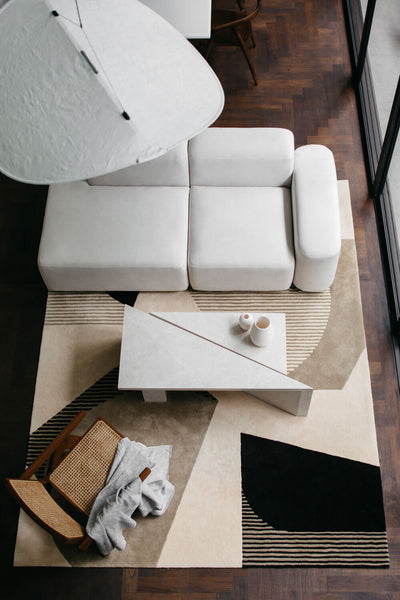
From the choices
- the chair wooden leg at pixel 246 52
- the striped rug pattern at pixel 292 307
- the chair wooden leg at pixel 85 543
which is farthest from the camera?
the chair wooden leg at pixel 246 52

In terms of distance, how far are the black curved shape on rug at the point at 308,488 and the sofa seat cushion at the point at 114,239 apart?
1.23 meters

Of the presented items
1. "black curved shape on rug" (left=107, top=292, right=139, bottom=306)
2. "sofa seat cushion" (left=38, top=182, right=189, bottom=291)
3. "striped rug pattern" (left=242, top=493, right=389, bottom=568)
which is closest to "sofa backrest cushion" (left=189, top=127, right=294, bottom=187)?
"sofa seat cushion" (left=38, top=182, right=189, bottom=291)

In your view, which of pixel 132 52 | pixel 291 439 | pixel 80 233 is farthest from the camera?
pixel 80 233

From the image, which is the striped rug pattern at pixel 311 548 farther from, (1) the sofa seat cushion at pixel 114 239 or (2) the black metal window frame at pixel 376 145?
(1) the sofa seat cushion at pixel 114 239

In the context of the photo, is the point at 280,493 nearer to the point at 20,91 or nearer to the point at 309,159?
the point at 309,159

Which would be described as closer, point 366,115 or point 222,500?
point 222,500

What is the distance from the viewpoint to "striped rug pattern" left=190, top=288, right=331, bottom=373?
13.6ft

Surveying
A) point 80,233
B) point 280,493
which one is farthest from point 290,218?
point 280,493

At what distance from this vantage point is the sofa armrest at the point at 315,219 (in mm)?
3918

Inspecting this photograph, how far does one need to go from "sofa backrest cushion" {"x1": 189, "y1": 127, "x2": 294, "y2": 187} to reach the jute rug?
0.79 m

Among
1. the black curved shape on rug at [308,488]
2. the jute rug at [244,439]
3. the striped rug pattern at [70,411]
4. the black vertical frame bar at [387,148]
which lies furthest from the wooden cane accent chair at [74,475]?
the black vertical frame bar at [387,148]

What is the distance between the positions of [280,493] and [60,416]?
1441mm

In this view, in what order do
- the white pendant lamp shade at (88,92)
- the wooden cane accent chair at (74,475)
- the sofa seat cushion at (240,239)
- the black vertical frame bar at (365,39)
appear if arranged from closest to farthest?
the white pendant lamp shade at (88,92), the wooden cane accent chair at (74,475), the sofa seat cushion at (240,239), the black vertical frame bar at (365,39)

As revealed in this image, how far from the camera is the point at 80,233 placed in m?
4.11
